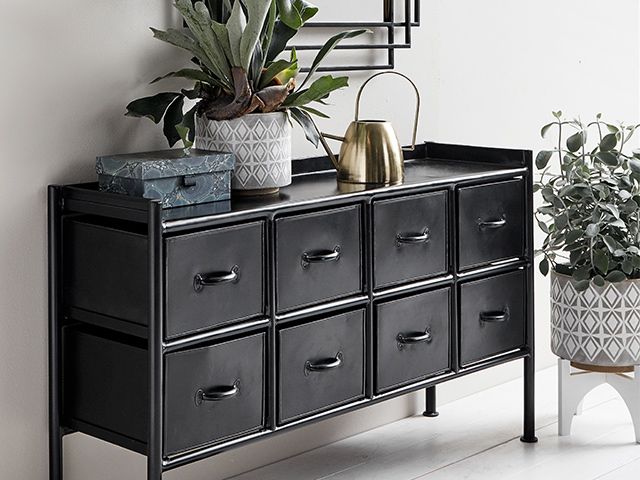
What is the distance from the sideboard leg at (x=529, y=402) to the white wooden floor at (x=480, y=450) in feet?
0.11

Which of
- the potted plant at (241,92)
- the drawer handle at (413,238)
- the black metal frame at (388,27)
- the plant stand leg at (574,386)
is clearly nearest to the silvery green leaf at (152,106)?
the potted plant at (241,92)

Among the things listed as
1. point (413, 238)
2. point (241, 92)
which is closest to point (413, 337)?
point (413, 238)

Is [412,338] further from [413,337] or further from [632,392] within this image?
[632,392]

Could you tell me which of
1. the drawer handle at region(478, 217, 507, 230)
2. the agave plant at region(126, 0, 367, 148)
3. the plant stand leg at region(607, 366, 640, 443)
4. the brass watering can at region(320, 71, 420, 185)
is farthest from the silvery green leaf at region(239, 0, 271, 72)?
the plant stand leg at region(607, 366, 640, 443)

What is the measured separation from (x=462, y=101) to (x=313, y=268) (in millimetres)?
1118

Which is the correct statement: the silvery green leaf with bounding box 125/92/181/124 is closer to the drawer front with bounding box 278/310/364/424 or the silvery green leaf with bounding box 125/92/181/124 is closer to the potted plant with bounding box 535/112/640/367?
the drawer front with bounding box 278/310/364/424

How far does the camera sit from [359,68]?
2.93 meters

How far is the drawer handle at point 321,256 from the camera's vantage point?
2396 mm

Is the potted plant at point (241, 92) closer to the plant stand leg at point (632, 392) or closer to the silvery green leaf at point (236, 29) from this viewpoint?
the silvery green leaf at point (236, 29)

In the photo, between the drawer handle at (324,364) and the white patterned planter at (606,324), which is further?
the white patterned planter at (606,324)

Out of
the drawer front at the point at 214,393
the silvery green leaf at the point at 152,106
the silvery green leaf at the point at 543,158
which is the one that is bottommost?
the drawer front at the point at 214,393

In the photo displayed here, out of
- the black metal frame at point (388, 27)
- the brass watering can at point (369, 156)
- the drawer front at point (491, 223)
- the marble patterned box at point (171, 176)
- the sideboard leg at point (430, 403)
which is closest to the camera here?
the marble patterned box at point (171, 176)

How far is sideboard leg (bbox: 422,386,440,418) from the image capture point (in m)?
3.24

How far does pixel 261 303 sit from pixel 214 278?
0.15m
